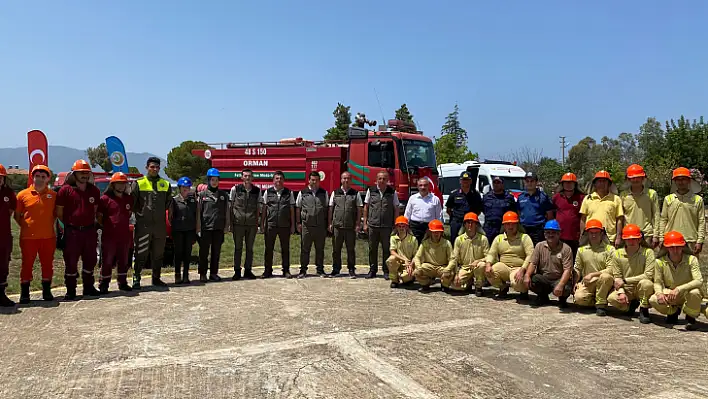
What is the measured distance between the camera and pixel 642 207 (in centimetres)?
701

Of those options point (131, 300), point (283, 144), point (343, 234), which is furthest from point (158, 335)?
point (283, 144)

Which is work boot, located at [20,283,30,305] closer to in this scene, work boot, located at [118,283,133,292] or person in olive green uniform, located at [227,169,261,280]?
work boot, located at [118,283,133,292]

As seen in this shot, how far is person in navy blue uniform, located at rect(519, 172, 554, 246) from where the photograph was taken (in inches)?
311

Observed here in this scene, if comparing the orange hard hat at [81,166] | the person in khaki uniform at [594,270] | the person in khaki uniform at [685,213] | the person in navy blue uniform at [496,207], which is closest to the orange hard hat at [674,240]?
the person in khaki uniform at [685,213]

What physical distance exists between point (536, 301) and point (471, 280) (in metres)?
0.97

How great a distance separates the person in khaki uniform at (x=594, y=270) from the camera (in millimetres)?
6617

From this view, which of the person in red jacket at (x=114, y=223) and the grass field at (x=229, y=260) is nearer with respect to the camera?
the person in red jacket at (x=114, y=223)

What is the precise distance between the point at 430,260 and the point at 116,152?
14.7 m

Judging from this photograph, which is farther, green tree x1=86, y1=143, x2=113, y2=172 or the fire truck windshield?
green tree x1=86, y1=143, x2=113, y2=172

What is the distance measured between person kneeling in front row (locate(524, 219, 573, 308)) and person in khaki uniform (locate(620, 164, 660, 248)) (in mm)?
911

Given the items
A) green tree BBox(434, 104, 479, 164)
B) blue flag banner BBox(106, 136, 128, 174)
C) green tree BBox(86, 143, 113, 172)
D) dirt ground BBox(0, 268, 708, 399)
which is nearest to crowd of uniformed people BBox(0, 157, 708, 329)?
dirt ground BBox(0, 268, 708, 399)

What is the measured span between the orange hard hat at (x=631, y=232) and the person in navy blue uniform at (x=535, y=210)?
1.38m

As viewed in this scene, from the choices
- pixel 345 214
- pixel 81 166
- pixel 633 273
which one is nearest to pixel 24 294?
pixel 81 166

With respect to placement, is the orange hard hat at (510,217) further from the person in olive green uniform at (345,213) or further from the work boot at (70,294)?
the work boot at (70,294)
